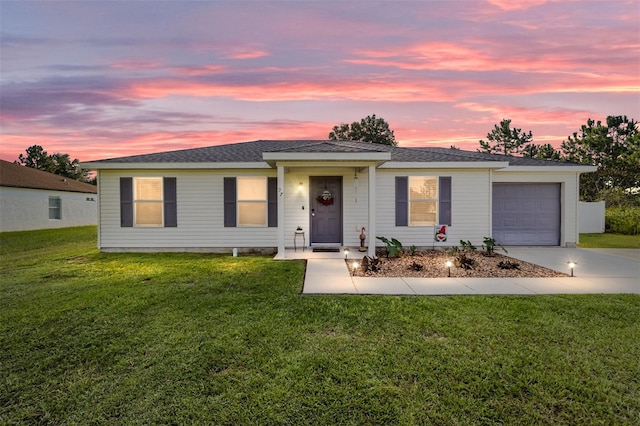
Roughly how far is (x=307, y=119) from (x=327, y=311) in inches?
483

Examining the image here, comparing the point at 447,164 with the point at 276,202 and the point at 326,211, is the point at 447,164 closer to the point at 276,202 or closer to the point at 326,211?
the point at 326,211

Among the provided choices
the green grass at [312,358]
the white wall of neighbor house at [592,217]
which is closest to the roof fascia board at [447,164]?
the green grass at [312,358]

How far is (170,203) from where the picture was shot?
29.9 feet

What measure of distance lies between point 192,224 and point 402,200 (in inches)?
236

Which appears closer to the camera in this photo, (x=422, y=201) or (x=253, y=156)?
(x=422, y=201)

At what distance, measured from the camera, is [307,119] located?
1496cm

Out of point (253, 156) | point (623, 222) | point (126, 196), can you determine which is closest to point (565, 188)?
point (623, 222)

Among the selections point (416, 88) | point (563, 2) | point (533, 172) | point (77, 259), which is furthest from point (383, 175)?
point (77, 259)

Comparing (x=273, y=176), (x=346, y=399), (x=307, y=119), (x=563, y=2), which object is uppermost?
(x=563, y=2)

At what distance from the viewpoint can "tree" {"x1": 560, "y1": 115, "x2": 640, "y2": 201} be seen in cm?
2104

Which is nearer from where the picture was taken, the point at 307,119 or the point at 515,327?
the point at 515,327

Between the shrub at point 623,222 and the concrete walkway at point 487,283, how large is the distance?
8.42 m

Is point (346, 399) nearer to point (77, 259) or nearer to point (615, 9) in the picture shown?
point (77, 259)

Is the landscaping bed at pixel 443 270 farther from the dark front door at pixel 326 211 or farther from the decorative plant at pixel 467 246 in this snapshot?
the dark front door at pixel 326 211
